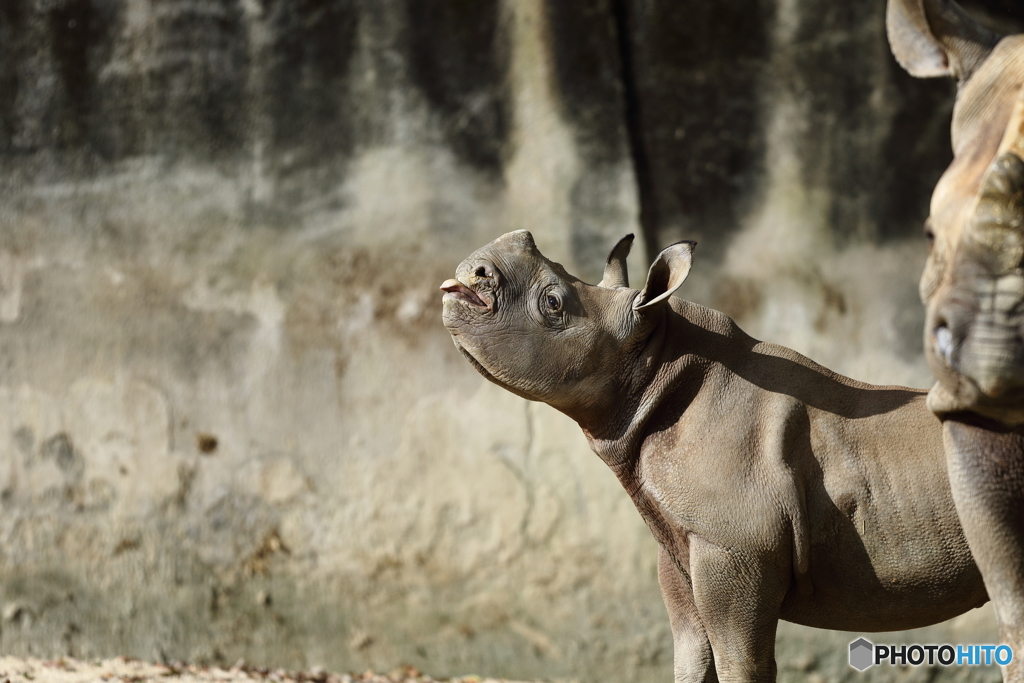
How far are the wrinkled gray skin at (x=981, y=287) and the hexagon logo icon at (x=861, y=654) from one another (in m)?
2.36

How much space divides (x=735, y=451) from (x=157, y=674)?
2.98 metres

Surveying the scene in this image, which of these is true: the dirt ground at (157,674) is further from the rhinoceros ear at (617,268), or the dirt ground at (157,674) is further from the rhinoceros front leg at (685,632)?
the rhinoceros ear at (617,268)

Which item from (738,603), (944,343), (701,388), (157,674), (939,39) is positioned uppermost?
(939,39)

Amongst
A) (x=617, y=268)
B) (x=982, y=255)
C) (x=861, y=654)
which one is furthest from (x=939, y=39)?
(x=861, y=654)

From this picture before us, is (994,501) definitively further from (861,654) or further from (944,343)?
(861,654)

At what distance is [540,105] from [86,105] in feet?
7.08

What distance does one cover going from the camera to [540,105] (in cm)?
518

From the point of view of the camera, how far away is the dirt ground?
179 inches

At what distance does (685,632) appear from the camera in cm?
319

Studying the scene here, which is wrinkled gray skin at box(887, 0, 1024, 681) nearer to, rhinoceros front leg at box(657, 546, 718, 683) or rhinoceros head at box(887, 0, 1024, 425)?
rhinoceros head at box(887, 0, 1024, 425)

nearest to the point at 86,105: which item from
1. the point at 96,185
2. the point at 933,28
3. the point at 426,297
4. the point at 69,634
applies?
the point at 96,185

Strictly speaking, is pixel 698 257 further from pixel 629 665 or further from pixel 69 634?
pixel 69 634

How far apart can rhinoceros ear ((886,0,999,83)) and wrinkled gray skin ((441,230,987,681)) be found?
77 centimetres

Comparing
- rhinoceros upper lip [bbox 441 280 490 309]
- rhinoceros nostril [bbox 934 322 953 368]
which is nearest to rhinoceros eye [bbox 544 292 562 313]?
rhinoceros upper lip [bbox 441 280 490 309]
